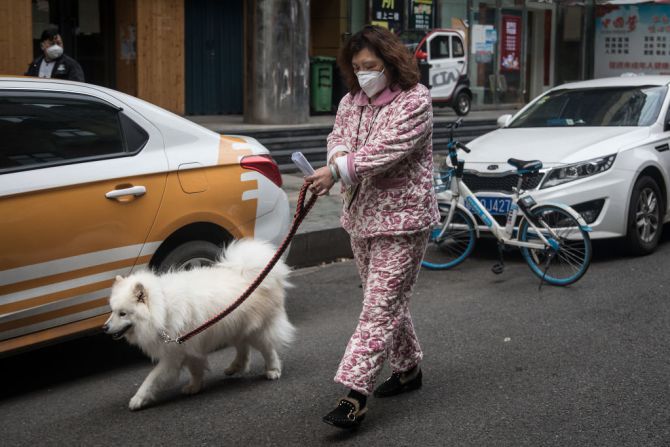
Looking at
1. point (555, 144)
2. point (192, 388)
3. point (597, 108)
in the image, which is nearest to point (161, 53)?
point (597, 108)

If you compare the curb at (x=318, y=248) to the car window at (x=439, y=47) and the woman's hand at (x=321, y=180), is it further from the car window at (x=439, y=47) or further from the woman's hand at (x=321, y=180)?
the car window at (x=439, y=47)

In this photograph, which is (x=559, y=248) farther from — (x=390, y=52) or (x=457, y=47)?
(x=457, y=47)

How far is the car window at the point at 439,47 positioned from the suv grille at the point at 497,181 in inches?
489

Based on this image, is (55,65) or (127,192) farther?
(55,65)

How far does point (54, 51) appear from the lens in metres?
10.3

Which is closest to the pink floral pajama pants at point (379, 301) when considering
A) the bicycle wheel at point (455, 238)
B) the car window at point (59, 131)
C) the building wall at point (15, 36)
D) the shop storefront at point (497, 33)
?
the car window at point (59, 131)

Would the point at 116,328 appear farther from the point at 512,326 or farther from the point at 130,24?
the point at 130,24

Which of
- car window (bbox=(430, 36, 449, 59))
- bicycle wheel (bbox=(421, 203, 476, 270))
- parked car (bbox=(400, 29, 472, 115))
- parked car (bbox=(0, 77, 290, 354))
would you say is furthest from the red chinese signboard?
parked car (bbox=(0, 77, 290, 354))

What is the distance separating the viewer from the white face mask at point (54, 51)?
33.8 feet

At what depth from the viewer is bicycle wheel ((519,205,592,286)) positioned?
787 cm

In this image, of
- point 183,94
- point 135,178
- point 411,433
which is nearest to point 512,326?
point 411,433

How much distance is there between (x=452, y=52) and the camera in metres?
21.4

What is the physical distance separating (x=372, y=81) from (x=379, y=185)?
49cm

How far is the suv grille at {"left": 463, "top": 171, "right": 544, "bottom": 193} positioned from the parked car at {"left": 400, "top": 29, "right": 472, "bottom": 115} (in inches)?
473
